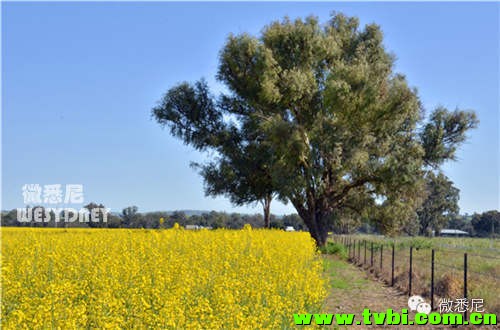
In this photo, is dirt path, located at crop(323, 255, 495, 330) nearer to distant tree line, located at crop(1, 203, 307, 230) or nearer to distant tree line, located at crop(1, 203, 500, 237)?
distant tree line, located at crop(1, 203, 500, 237)

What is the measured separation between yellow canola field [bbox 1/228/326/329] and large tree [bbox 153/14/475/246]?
14.2 m

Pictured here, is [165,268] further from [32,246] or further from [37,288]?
[32,246]

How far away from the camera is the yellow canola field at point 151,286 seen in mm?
5953

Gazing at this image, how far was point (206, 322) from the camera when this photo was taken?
6.21 metres

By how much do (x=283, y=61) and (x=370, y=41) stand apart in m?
6.68

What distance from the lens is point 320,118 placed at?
27.4 metres

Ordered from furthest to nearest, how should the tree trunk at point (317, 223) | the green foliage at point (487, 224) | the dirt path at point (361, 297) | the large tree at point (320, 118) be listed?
the green foliage at point (487, 224) < the tree trunk at point (317, 223) < the large tree at point (320, 118) < the dirt path at point (361, 297)

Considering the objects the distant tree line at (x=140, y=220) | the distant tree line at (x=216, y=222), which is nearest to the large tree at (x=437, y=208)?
the distant tree line at (x=216, y=222)

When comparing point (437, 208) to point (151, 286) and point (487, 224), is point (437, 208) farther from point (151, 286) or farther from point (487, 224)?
point (151, 286)

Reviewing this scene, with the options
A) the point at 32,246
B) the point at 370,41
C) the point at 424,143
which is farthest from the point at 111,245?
the point at 370,41

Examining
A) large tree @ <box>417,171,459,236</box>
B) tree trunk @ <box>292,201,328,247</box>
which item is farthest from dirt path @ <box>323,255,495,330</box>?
large tree @ <box>417,171,459,236</box>

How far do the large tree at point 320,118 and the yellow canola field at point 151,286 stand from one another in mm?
14161

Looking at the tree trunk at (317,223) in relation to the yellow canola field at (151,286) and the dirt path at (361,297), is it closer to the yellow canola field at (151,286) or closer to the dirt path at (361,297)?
the dirt path at (361,297)

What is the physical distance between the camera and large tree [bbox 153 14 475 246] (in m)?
26.5
